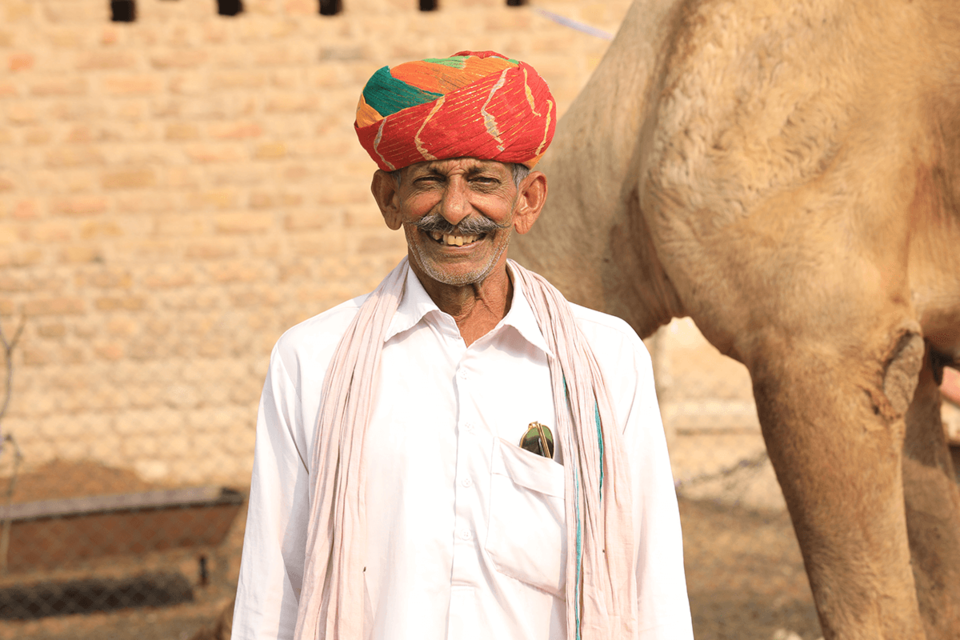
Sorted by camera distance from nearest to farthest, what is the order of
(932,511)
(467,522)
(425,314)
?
1. (467,522)
2. (425,314)
3. (932,511)

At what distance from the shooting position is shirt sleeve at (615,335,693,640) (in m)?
1.60

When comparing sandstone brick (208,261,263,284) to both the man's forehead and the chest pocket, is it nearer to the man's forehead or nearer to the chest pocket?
the man's forehead

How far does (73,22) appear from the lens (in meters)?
6.71

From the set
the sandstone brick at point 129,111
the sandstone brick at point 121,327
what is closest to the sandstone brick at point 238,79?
the sandstone brick at point 129,111

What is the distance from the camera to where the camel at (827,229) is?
2.72 meters

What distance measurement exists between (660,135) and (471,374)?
63.5 inches

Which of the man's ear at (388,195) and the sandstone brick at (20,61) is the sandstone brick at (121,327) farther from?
the man's ear at (388,195)

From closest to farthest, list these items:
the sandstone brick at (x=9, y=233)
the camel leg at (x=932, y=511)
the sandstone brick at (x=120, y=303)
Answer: the camel leg at (x=932, y=511)
the sandstone brick at (x=9, y=233)
the sandstone brick at (x=120, y=303)

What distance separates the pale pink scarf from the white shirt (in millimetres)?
40

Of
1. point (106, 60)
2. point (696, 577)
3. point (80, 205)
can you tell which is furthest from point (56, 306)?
point (696, 577)

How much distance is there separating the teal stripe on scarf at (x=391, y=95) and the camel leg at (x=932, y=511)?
2628mm

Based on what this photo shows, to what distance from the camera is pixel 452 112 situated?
157 cm

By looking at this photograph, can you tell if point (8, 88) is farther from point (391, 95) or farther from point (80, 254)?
point (391, 95)

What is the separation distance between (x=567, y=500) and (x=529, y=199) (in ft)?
1.89
